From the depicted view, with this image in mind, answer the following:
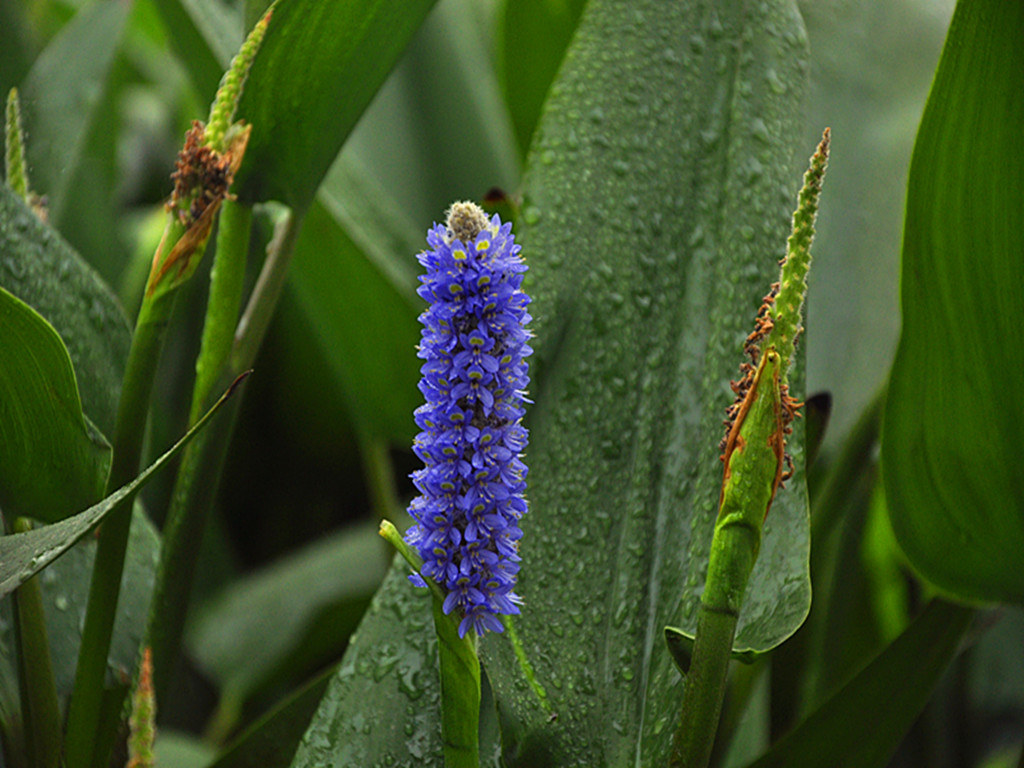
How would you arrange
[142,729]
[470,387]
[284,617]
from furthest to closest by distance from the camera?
1. [284,617]
2. [142,729]
3. [470,387]

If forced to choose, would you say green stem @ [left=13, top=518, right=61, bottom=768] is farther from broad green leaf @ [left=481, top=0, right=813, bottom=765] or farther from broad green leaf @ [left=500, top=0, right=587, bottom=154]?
broad green leaf @ [left=500, top=0, right=587, bottom=154]

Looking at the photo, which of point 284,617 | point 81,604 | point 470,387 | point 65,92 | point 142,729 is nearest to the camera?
point 470,387

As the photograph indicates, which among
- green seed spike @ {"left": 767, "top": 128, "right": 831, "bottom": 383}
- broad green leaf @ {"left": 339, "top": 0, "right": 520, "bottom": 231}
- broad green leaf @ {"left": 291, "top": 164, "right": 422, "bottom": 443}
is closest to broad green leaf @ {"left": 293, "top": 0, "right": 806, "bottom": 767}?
green seed spike @ {"left": 767, "top": 128, "right": 831, "bottom": 383}

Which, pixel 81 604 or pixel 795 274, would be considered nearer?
Result: pixel 795 274

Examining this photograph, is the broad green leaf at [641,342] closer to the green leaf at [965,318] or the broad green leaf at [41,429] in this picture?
the green leaf at [965,318]

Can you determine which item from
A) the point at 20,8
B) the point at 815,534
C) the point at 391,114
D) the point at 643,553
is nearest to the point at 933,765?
the point at 815,534

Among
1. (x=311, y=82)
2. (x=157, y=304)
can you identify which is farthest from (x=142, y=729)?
(x=311, y=82)

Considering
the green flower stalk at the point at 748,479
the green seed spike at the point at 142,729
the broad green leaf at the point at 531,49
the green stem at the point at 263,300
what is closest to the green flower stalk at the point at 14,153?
the green stem at the point at 263,300

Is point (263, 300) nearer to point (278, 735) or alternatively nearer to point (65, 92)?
point (278, 735)
